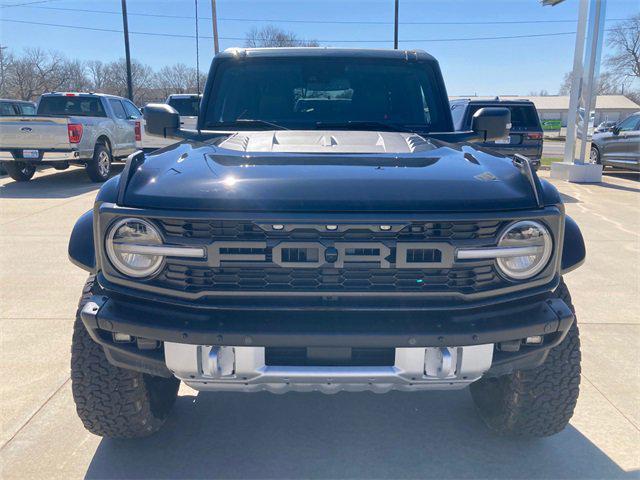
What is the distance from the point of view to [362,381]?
201 cm

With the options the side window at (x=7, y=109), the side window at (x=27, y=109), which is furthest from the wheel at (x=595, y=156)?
the side window at (x=27, y=109)

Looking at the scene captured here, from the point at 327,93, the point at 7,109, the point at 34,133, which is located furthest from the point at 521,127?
the point at 7,109

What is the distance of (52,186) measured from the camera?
37.7 ft

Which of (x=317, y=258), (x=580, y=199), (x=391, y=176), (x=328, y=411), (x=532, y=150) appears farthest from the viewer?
(x=532, y=150)

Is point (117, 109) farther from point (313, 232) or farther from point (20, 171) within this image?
point (313, 232)

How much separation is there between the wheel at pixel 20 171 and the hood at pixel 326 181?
36.3ft

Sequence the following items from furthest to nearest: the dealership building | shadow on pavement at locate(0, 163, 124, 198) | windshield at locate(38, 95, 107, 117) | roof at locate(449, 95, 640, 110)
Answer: roof at locate(449, 95, 640, 110) < the dealership building < windshield at locate(38, 95, 107, 117) < shadow on pavement at locate(0, 163, 124, 198)

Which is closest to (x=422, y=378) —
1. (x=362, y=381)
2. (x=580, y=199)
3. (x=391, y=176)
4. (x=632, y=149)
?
(x=362, y=381)

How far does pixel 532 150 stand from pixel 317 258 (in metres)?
10.4

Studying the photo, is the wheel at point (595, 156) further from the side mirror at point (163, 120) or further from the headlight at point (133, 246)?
the headlight at point (133, 246)

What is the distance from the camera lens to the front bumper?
1.94m

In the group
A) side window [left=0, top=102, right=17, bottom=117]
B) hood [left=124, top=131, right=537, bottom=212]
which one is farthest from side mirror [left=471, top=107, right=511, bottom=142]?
side window [left=0, top=102, right=17, bottom=117]

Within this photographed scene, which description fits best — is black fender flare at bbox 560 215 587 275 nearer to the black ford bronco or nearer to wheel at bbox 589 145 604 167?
the black ford bronco

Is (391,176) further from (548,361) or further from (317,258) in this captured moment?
(548,361)
